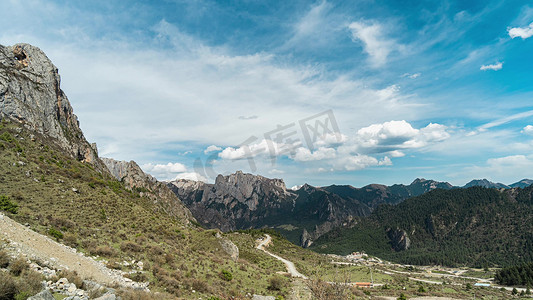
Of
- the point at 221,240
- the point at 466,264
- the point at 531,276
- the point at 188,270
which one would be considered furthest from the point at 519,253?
the point at 188,270

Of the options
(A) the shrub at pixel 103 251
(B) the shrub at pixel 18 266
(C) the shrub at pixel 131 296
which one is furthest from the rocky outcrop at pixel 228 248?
(B) the shrub at pixel 18 266

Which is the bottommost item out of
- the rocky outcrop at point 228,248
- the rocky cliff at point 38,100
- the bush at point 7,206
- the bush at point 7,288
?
the rocky outcrop at point 228,248

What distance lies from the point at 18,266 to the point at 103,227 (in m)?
18.0

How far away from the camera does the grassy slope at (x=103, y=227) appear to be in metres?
23.2

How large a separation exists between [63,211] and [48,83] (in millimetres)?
69012

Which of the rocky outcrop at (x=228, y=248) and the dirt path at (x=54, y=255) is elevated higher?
the dirt path at (x=54, y=255)

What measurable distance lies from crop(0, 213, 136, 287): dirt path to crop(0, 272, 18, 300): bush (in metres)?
5.39

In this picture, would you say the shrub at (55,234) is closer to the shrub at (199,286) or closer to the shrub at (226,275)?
the shrub at (199,286)

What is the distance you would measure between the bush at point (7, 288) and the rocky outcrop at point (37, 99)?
208ft

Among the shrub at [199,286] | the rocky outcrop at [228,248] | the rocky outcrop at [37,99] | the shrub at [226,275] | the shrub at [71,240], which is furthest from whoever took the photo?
the rocky outcrop at [37,99]

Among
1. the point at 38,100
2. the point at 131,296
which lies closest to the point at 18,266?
the point at 131,296

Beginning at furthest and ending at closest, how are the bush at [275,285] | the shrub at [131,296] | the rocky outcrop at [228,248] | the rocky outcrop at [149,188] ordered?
1. the rocky outcrop at [149,188]
2. the rocky outcrop at [228,248]
3. the bush at [275,285]
4. the shrub at [131,296]

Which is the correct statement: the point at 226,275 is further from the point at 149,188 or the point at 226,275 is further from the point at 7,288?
the point at 149,188

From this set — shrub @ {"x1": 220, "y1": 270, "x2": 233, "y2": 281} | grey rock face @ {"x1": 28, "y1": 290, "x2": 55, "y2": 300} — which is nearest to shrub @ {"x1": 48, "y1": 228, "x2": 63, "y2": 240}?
grey rock face @ {"x1": 28, "y1": 290, "x2": 55, "y2": 300}
